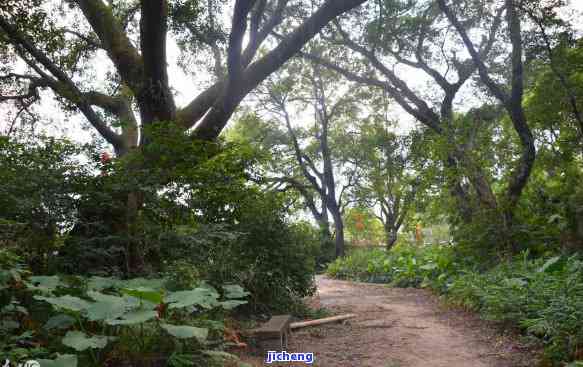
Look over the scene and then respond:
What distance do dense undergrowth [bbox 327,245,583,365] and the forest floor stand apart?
23 cm

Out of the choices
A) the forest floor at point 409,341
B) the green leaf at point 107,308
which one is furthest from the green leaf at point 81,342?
the forest floor at point 409,341

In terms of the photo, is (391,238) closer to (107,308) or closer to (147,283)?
(147,283)

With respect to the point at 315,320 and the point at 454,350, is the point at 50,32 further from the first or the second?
the point at 454,350

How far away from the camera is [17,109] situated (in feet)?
34.6

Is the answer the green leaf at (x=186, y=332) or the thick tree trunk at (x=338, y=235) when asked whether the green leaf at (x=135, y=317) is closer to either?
the green leaf at (x=186, y=332)

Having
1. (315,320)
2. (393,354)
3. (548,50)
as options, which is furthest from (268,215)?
(548,50)

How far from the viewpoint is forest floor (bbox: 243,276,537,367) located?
4.37 metres

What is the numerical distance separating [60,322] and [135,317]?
0.69m

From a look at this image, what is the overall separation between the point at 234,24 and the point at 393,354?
4.82 m

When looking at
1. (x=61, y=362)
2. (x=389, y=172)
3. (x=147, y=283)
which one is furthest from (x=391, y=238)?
(x=61, y=362)

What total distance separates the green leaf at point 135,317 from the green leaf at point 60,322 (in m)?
0.51

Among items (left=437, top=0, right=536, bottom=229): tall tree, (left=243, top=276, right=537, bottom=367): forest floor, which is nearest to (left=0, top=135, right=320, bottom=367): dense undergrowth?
(left=243, top=276, right=537, bottom=367): forest floor

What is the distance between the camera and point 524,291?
5410 mm

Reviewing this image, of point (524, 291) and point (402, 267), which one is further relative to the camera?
point (402, 267)
